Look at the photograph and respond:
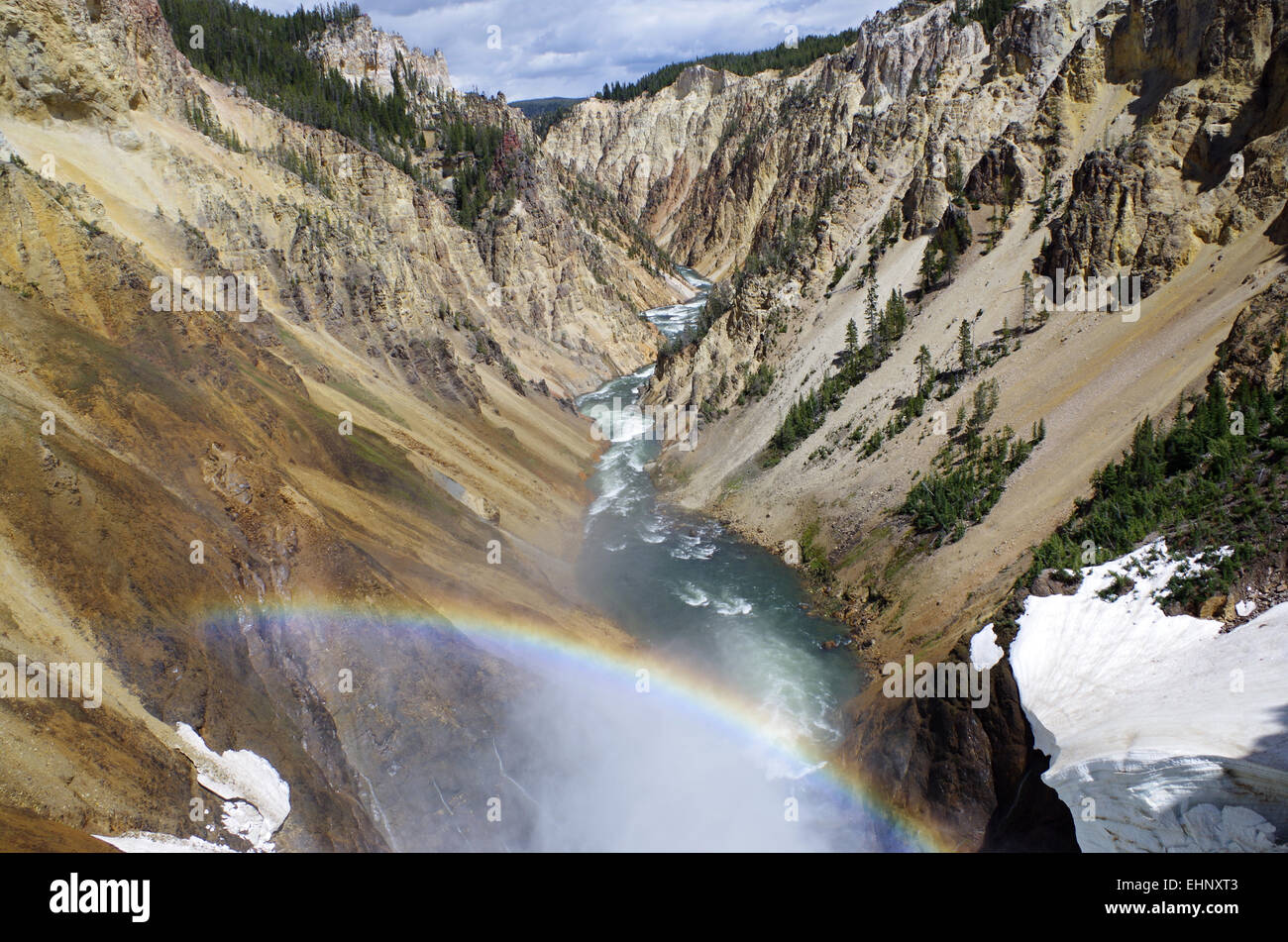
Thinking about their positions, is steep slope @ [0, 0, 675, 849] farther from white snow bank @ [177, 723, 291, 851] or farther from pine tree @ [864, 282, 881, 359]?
pine tree @ [864, 282, 881, 359]

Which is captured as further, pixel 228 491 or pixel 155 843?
pixel 228 491

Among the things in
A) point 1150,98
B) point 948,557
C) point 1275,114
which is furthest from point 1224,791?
point 1150,98

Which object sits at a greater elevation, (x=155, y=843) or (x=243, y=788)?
(x=243, y=788)

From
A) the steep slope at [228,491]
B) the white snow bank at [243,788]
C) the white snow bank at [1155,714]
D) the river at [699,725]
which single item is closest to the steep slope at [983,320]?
the white snow bank at [1155,714]

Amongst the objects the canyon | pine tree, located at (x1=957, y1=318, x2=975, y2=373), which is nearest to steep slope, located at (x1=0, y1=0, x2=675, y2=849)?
the canyon

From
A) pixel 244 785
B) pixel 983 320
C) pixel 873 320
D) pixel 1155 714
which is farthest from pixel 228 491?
pixel 873 320

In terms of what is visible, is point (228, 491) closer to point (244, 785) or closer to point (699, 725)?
point (244, 785)

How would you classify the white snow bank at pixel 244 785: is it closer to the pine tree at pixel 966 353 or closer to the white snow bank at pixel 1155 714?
the white snow bank at pixel 1155 714
